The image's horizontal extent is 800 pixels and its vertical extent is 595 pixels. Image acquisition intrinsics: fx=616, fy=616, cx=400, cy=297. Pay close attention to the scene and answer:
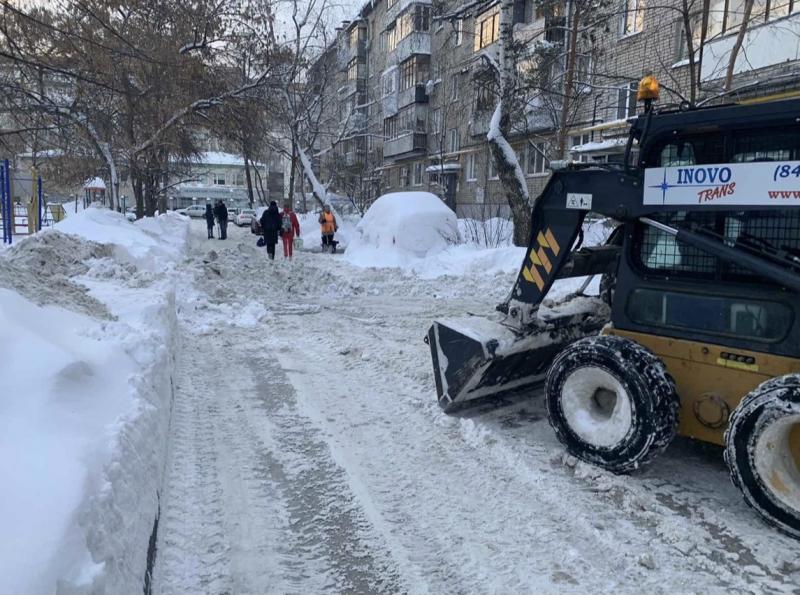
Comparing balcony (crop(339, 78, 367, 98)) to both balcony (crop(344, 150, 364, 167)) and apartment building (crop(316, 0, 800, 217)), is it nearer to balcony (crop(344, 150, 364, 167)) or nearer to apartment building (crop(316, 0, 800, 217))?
apartment building (crop(316, 0, 800, 217))

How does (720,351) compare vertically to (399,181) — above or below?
below

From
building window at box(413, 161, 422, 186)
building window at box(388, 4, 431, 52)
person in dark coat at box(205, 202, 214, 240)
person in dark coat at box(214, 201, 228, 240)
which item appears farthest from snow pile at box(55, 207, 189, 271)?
building window at box(413, 161, 422, 186)

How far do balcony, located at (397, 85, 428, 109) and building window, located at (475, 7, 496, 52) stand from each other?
6012mm

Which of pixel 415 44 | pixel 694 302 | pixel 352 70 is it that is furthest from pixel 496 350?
pixel 352 70

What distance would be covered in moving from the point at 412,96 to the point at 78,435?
116ft

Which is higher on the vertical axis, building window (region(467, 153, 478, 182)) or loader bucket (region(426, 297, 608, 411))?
building window (region(467, 153, 478, 182))

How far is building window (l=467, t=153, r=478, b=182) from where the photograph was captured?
105 feet

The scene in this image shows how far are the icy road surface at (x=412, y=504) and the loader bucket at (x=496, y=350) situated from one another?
0.88ft

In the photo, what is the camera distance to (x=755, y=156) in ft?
12.4

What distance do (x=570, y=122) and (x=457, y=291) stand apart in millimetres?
10993

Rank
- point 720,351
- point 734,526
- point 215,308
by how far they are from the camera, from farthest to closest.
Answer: point 215,308 < point 720,351 < point 734,526

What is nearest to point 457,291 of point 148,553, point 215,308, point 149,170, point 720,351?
point 215,308

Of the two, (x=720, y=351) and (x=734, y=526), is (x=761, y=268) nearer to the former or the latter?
(x=720, y=351)

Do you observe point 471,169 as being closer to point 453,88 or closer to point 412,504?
point 453,88
